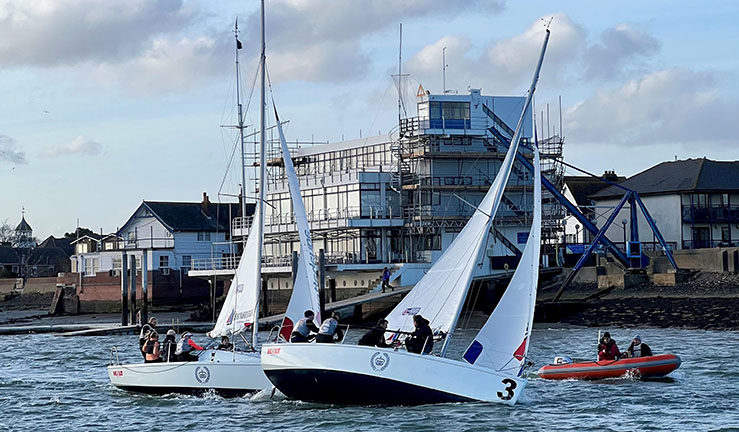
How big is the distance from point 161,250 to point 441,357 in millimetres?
74065

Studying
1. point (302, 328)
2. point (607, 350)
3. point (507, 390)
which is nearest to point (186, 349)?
point (302, 328)

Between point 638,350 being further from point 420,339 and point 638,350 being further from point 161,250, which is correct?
point 161,250

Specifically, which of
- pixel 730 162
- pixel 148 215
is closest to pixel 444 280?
pixel 730 162

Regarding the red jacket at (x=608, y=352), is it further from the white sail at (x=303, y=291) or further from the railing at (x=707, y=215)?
the railing at (x=707, y=215)

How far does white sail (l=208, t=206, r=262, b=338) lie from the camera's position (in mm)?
33844

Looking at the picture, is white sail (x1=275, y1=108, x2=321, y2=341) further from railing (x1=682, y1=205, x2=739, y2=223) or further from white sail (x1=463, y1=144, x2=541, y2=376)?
railing (x1=682, y1=205, x2=739, y2=223)

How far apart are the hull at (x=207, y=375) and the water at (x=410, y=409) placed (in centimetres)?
32

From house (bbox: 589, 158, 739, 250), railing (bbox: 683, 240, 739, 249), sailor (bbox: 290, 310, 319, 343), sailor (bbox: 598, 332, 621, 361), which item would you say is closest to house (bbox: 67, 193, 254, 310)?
house (bbox: 589, 158, 739, 250)

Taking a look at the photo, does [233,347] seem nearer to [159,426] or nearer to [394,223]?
[159,426]

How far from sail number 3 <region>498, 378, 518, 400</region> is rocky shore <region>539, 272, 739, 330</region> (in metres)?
27.8

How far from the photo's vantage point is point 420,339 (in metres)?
28.4

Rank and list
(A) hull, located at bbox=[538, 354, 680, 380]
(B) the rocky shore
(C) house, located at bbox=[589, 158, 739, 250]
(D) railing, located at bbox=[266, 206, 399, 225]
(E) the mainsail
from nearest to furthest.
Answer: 1. (E) the mainsail
2. (A) hull, located at bbox=[538, 354, 680, 380]
3. (B) the rocky shore
4. (D) railing, located at bbox=[266, 206, 399, 225]
5. (C) house, located at bbox=[589, 158, 739, 250]

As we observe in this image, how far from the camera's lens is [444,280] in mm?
30359

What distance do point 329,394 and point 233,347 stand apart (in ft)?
16.8
